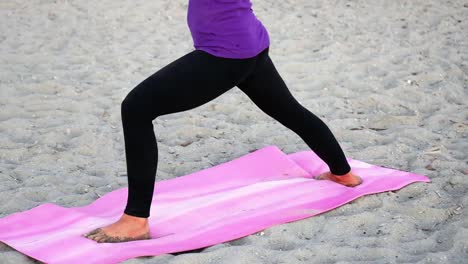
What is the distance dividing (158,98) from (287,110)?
0.72 m

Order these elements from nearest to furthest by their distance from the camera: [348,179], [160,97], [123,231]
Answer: [160,97]
[123,231]
[348,179]

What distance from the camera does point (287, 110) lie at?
3188 mm

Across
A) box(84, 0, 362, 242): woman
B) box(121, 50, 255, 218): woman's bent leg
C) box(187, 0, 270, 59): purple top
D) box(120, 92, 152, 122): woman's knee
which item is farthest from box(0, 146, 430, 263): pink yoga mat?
box(187, 0, 270, 59): purple top

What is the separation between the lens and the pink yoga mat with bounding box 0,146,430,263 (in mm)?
2830

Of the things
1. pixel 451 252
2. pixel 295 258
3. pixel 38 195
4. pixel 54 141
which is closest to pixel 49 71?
pixel 54 141

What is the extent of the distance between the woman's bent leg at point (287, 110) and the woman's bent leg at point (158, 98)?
0.24 m

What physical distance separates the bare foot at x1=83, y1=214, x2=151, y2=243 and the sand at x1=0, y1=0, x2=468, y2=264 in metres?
0.18

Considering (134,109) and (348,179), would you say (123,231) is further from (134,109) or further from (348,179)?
(348,179)

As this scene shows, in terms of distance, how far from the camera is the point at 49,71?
547 centimetres

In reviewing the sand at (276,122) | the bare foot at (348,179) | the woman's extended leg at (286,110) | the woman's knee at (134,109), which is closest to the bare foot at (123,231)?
the sand at (276,122)

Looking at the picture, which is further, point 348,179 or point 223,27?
point 348,179

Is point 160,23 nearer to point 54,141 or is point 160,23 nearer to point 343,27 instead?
point 343,27

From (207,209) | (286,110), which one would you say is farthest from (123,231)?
(286,110)

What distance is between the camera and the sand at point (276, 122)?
301cm
